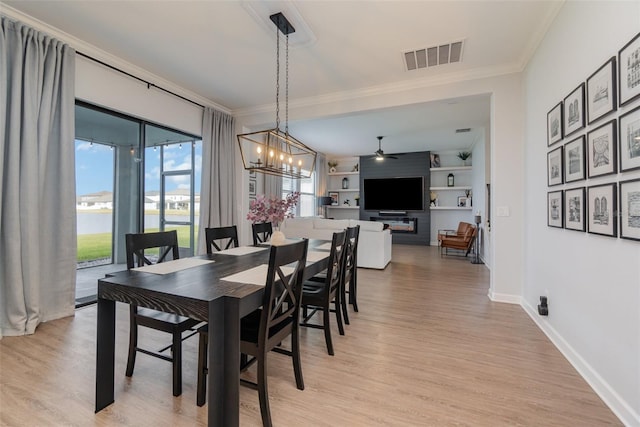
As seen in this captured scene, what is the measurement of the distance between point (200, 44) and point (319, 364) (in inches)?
130

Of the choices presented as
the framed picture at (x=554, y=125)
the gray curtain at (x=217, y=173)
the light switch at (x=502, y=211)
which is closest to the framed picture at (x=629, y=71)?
the framed picture at (x=554, y=125)

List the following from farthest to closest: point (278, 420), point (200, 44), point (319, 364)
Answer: point (200, 44) < point (319, 364) < point (278, 420)

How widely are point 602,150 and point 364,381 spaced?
2085 mm

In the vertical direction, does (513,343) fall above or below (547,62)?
below

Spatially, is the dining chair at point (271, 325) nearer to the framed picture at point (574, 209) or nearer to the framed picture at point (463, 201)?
the framed picture at point (574, 209)

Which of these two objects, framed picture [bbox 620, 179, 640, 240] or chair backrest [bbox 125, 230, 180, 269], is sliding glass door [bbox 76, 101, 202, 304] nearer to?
chair backrest [bbox 125, 230, 180, 269]

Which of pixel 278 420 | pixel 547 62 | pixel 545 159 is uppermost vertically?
pixel 547 62

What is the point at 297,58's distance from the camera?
10.5 ft

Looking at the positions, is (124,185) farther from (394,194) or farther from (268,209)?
(394,194)

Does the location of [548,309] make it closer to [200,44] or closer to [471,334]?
[471,334]

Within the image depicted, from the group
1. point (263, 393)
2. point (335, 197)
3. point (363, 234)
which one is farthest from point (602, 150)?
point (335, 197)

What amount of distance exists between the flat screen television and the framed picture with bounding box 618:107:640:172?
6923 millimetres

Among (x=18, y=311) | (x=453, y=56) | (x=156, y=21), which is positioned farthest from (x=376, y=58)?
(x=18, y=311)

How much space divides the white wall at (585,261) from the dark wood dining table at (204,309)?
1986 mm
